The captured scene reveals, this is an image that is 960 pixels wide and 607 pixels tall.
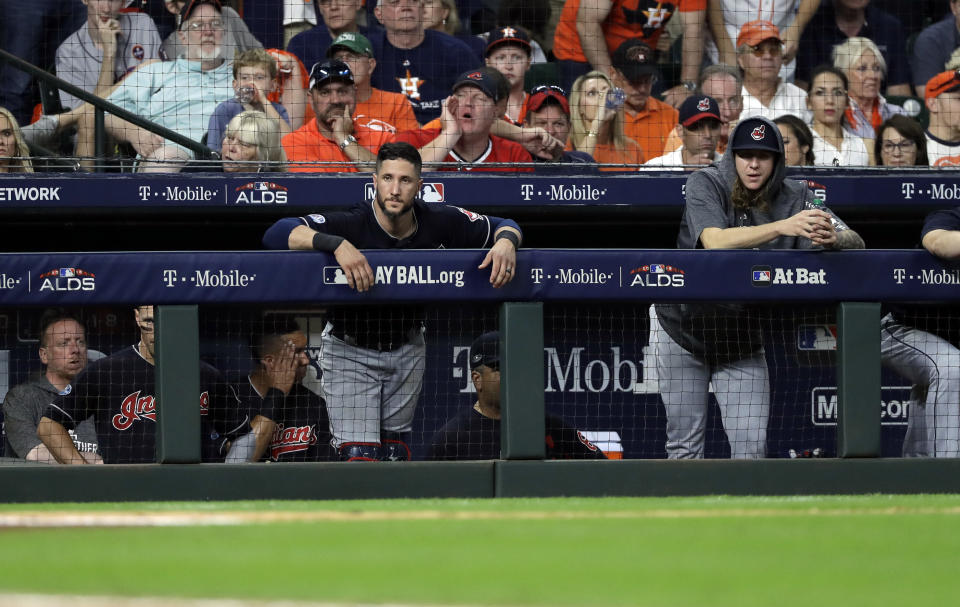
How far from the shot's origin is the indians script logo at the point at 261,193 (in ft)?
22.0

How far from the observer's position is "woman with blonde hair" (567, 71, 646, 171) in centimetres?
800

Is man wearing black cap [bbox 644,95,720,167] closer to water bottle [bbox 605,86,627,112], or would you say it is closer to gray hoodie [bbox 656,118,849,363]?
water bottle [bbox 605,86,627,112]

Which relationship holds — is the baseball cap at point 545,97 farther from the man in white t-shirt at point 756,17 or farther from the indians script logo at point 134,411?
the indians script logo at point 134,411

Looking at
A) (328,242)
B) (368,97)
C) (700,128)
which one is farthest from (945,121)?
(328,242)

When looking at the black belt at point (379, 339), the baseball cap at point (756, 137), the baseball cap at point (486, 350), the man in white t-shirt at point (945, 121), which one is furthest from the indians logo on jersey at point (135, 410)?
the man in white t-shirt at point (945, 121)

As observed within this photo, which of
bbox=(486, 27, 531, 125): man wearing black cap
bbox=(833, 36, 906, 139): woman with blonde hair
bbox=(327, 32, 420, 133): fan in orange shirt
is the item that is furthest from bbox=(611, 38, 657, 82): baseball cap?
bbox=(327, 32, 420, 133): fan in orange shirt

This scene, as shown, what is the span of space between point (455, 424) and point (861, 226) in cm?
335

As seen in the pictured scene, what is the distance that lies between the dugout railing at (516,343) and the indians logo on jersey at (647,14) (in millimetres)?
4129

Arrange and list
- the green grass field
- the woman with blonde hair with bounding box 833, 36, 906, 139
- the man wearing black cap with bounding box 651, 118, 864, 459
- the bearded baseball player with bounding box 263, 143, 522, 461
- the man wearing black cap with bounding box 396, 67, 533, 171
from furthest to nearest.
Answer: the woman with blonde hair with bounding box 833, 36, 906, 139
the man wearing black cap with bounding box 396, 67, 533, 171
the man wearing black cap with bounding box 651, 118, 864, 459
the bearded baseball player with bounding box 263, 143, 522, 461
the green grass field

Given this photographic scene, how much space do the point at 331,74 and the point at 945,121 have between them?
3.97 m

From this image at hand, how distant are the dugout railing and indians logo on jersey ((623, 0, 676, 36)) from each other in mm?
4129

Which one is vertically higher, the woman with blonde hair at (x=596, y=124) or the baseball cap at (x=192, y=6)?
the baseball cap at (x=192, y=6)

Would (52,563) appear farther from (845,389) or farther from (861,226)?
(861,226)

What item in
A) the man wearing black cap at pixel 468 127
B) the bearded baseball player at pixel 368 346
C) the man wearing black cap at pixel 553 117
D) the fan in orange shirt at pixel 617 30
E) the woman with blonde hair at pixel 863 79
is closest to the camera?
the bearded baseball player at pixel 368 346
